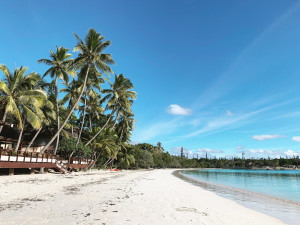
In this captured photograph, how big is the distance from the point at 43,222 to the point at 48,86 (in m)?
24.5

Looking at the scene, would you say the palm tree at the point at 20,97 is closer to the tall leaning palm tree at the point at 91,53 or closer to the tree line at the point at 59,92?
the tree line at the point at 59,92

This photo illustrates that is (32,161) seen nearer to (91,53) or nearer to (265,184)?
(91,53)

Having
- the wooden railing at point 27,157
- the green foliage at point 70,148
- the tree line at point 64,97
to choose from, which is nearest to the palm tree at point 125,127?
the tree line at point 64,97

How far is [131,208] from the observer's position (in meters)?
5.95

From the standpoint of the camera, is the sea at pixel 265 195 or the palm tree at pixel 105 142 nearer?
the sea at pixel 265 195

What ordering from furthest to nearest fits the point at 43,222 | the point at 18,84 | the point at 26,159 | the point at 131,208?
1. the point at 18,84
2. the point at 26,159
3. the point at 131,208
4. the point at 43,222

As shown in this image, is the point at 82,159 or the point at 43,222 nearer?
the point at 43,222

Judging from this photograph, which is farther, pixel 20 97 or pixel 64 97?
pixel 64 97

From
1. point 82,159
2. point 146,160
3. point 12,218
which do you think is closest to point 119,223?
point 12,218

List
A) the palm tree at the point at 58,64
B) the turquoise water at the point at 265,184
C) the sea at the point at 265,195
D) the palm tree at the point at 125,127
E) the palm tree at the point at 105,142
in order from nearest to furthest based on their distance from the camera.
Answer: the sea at the point at 265,195, the turquoise water at the point at 265,184, the palm tree at the point at 58,64, the palm tree at the point at 105,142, the palm tree at the point at 125,127

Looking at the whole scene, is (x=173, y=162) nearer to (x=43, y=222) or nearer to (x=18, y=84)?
(x=18, y=84)

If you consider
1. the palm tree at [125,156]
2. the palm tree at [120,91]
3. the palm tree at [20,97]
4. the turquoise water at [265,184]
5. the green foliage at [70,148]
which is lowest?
the turquoise water at [265,184]

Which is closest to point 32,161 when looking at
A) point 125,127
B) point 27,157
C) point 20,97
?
point 27,157

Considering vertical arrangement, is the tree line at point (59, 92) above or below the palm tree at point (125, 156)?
above
